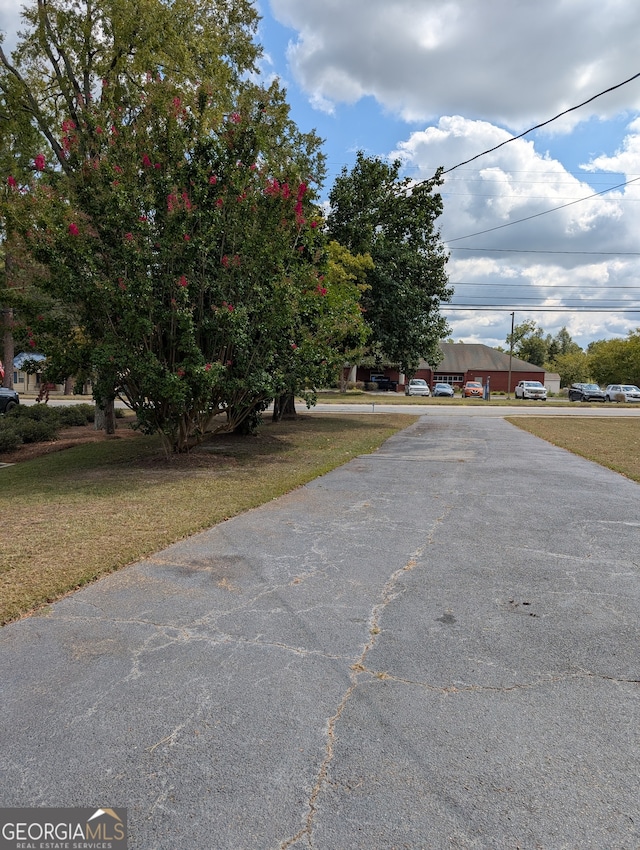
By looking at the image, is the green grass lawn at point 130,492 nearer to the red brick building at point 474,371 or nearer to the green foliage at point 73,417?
the green foliage at point 73,417

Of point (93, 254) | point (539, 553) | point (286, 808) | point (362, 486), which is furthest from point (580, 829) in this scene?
point (93, 254)

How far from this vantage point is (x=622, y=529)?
645 centimetres

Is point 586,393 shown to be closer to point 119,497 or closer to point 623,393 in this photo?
point 623,393

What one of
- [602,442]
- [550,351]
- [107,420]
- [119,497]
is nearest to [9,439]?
[107,420]

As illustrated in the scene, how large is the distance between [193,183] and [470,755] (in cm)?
904

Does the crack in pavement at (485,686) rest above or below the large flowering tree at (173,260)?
below

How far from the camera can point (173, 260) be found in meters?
9.03

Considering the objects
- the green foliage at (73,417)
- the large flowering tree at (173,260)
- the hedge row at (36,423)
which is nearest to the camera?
the large flowering tree at (173,260)

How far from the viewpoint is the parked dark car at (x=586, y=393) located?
4841 centimetres

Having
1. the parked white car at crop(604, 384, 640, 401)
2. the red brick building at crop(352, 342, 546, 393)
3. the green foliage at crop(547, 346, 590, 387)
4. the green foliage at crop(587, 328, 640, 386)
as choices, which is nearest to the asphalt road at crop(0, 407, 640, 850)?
the parked white car at crop(604, 384, 640, 401)

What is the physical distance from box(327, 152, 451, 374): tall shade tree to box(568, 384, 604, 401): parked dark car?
3346 cm

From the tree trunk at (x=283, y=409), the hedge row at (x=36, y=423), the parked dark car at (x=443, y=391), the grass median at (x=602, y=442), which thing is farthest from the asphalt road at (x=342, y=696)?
the parked dark car at (x=443, y=391)

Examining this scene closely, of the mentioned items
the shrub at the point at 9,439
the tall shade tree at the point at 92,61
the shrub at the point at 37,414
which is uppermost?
the tall shade tree at the point at 92,61

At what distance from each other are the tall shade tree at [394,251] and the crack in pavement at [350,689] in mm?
13876
